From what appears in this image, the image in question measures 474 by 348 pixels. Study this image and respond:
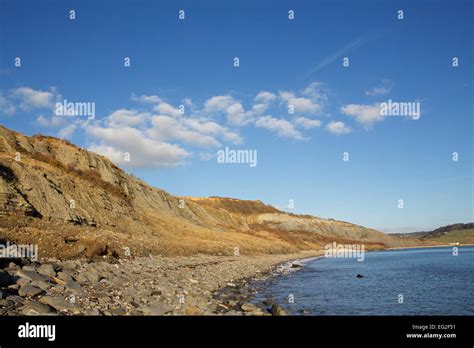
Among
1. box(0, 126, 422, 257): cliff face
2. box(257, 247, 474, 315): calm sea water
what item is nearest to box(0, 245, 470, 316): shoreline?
box(257, 247, 474, 315): calm sea water

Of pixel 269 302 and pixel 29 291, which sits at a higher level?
pixel 29 291

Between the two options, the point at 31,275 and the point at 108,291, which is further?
the point at 108,291

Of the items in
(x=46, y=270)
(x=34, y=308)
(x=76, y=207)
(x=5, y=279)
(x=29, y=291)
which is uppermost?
(x=76, y=207)

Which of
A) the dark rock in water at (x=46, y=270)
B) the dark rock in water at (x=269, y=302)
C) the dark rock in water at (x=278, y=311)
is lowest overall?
the dark rock in water at (x=269, y=302)

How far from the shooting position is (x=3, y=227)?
21.8 m

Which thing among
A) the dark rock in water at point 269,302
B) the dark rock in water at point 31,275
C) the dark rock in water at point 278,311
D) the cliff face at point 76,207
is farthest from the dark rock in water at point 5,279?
the dark rock in water at point 269,302

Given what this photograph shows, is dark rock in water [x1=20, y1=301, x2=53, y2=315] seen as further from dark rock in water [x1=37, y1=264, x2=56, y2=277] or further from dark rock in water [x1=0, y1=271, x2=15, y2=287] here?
dark rock in water [x1=37, y1=264, x2=56, y2=277]

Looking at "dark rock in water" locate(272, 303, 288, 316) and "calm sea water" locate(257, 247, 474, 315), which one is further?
"calm sea water" locate(257, 247, 474, 315)

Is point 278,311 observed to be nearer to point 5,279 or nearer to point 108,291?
point 108,291

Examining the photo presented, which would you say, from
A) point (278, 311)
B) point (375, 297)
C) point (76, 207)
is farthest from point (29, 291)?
point (76, 207)

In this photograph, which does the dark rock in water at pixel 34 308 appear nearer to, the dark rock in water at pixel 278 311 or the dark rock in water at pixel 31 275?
the dark rock in water at pixel 31 275
